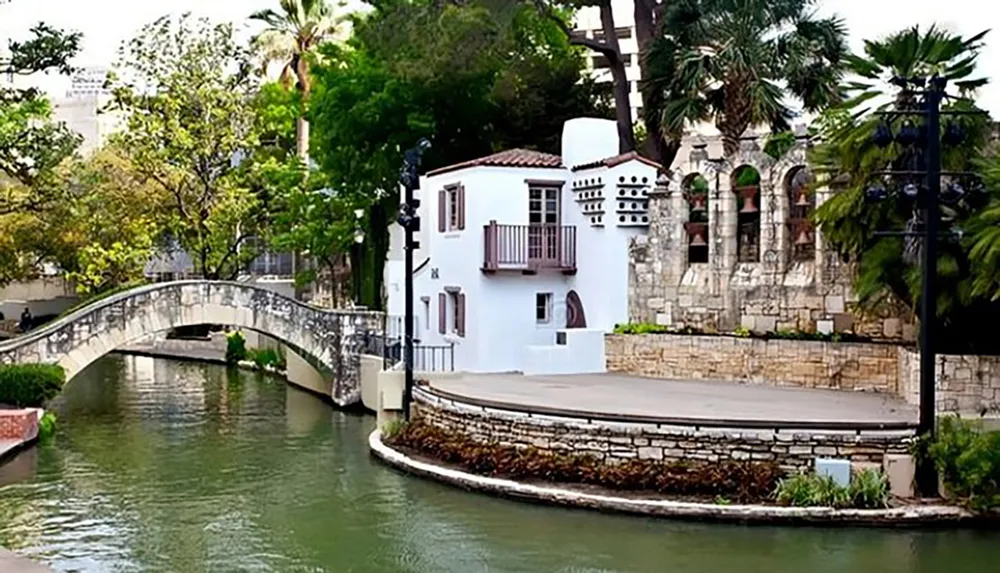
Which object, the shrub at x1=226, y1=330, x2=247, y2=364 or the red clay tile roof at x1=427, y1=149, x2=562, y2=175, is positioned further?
the shrub at x1=226, y1=330, x2=247, y2=364

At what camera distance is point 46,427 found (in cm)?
2428

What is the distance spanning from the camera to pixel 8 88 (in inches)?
1126

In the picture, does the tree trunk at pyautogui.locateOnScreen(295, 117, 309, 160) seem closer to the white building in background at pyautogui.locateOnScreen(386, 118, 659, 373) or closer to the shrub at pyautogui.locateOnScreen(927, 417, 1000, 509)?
the white building in background at pyautogui.locateOnScreen(386, 118, 659, 373)

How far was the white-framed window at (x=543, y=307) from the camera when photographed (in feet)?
89.8

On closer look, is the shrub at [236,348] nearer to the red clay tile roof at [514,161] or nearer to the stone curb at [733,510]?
the red clay tile roof at [514,161]

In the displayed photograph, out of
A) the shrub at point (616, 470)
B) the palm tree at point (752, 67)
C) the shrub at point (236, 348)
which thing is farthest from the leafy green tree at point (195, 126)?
the shrub at point (616, 470)

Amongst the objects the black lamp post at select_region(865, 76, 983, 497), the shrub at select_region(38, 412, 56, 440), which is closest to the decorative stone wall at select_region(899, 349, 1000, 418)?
the black lamp post at select_region(865, 76, 983, 497)

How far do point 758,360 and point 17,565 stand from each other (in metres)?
14.6

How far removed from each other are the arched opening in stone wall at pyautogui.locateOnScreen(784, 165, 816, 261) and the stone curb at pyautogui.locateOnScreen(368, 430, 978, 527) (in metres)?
8.37

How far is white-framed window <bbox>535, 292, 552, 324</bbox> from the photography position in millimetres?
27359

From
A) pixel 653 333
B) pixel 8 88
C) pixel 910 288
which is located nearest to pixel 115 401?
pixel 8 88

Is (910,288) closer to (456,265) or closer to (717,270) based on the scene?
(717,270)

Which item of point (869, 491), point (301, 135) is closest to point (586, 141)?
point (869, 491)

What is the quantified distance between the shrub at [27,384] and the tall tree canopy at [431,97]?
1244cm
